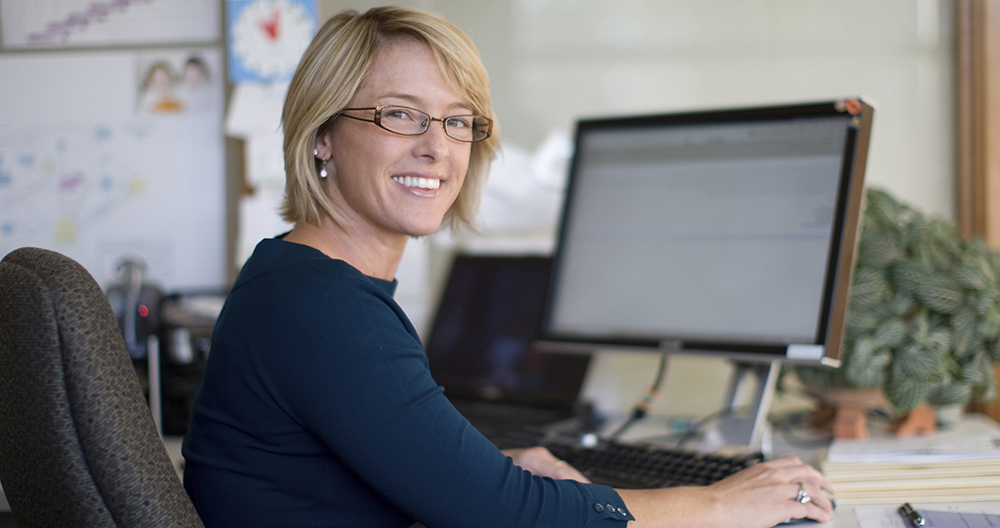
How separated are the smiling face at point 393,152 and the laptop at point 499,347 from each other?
546 mm

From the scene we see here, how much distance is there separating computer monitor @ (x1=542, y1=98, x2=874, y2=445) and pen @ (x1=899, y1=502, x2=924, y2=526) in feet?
0.86

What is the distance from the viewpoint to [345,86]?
84 cm

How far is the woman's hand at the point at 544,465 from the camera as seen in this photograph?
2.95 feet

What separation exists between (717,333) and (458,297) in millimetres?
612

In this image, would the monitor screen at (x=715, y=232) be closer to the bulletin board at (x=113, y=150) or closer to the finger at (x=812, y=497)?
the finger at (x=812, y=497)

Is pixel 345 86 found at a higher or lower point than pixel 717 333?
higher

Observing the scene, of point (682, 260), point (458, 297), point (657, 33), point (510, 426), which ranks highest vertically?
point (657, 33)

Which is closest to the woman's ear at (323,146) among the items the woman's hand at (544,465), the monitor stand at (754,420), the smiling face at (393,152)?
the smiling face at (393,152)

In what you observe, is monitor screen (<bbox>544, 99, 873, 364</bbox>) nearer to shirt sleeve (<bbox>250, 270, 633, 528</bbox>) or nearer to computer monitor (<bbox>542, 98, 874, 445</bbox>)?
computer monitor (<bbox>542, 98, 874, 445</bbox>)

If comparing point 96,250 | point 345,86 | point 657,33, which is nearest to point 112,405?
point 345,86

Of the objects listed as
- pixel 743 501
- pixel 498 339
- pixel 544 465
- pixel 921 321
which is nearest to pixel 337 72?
pixel 544 465

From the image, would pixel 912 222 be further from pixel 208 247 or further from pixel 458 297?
pixel 208 247

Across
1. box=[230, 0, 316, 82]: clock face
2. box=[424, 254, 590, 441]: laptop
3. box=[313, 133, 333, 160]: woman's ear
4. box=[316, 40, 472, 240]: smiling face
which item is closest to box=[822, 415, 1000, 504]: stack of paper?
box=[424, 254, 590, 441]: laptop

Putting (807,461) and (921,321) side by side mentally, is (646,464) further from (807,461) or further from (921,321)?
(921,321)
